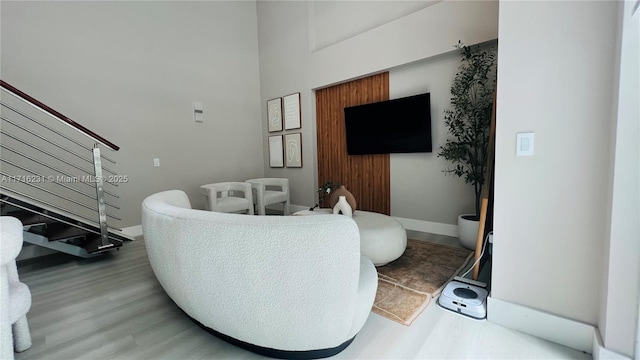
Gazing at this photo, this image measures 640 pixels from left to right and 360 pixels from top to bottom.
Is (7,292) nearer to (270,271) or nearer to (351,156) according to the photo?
(270,271)

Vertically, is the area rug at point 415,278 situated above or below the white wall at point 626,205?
below

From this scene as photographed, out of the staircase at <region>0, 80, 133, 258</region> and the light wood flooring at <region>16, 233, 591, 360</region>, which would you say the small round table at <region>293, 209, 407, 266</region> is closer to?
the light wood flooring at <region>16, 233, 591, 360</region>

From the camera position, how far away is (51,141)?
2984mm

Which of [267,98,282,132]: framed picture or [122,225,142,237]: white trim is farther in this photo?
[267,98,282,132]: framed picture

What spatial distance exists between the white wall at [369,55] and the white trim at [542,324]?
1712 mm

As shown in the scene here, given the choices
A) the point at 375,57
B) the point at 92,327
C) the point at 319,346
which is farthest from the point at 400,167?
the point at 92,327

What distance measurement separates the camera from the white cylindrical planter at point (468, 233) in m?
2.56

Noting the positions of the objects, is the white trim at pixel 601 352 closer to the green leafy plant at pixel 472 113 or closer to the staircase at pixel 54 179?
the green leafy plant at pixel 472 113

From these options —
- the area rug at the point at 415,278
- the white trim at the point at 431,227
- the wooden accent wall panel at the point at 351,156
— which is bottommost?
the area rug at the point at 415,278

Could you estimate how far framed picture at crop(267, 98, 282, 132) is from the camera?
4.76 metres

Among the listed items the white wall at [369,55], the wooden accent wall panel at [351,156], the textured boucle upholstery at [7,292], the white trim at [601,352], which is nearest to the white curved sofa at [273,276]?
the textured boucle upholstery at [7,292]

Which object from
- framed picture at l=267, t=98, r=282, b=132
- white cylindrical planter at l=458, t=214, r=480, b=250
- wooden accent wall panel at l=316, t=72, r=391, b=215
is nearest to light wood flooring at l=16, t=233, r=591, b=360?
white cylindrical planter at l=458, t=214, r=480, b=250

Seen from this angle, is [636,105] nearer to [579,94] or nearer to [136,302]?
[579,94]

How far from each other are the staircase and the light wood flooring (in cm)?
66
